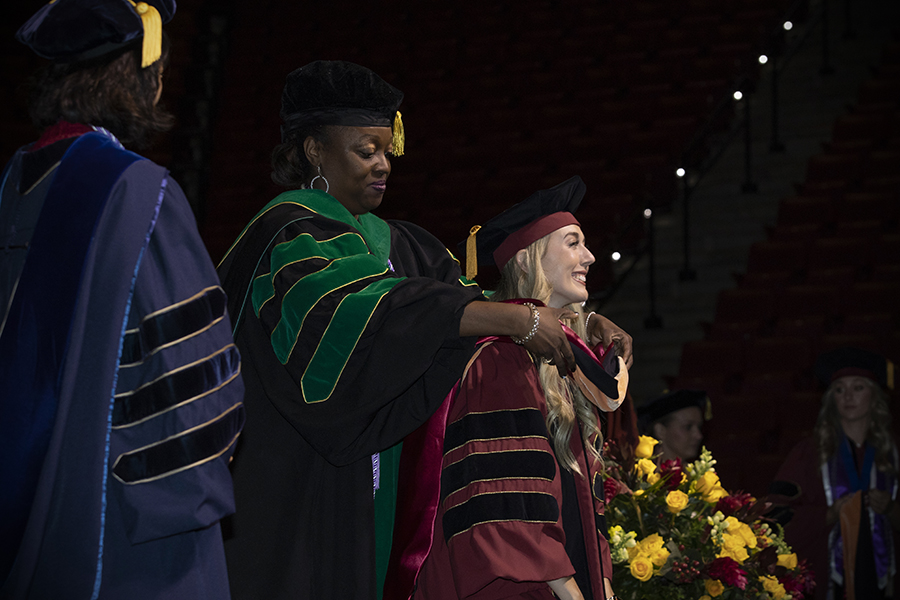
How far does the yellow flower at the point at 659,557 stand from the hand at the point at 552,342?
94 centimetres

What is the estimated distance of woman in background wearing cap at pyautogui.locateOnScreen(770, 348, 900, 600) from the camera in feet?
15.9

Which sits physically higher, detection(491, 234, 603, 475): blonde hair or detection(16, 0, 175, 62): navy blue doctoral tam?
detection(16, 0, 175, 62): navy blue doctoral tam

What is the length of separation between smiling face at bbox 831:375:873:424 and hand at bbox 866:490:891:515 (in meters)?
0.37

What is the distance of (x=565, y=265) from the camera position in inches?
100

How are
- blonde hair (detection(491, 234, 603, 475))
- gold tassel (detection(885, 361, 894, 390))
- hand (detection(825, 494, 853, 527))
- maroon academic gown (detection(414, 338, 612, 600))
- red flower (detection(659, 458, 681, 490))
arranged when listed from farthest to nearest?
gold tassel (detection(885, 361, 894, 390)), hand (detection(825, 494, 853, 527)), red flower (detection(659, 458, 681, 490)), blonde hair (detection(491, 234, 603, 475)), maroon academic gown (detection(414, 338, 612, 600))

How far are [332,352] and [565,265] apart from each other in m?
0.78

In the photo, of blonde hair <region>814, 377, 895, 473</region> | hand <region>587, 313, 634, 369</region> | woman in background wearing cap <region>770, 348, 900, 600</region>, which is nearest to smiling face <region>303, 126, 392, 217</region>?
hand <region>587, 313, 634, 369</region>

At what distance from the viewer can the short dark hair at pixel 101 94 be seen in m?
1.60

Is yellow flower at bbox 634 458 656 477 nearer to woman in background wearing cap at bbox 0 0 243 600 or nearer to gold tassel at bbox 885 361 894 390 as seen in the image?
woman in background wearing cap at bbox 0 0 243 600

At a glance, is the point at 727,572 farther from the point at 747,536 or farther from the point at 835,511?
the point at 835,511

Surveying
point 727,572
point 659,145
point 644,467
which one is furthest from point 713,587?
point 659,145

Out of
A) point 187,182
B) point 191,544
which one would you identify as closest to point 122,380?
point 191,544

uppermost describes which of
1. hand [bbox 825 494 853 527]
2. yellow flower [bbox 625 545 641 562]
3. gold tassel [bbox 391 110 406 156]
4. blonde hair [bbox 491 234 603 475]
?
gold tassel [bbox 391 110 406 156]

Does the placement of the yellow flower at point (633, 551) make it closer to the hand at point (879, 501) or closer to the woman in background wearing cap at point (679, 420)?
the woman in background wearing cap at point (679, 420)
